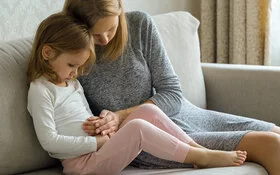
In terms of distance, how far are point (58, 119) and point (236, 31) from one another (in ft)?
5.23

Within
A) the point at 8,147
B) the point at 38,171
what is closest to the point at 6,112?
the point at 8,147

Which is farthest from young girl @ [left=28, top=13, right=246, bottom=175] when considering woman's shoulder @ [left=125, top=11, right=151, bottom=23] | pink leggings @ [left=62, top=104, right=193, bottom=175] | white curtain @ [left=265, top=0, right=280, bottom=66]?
white curtain @ [left=265, top=0, right=280, bottom=66]

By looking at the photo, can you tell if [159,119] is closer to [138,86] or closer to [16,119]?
[138,86]

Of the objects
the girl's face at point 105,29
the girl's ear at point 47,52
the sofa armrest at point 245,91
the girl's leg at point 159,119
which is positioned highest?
the girl's face at point 105,29

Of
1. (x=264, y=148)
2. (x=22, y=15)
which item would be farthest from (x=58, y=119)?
(x=22, y=15)

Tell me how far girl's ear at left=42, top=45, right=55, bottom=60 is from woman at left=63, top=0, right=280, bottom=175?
6.0 inches

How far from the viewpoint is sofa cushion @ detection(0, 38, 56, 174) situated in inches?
73.9

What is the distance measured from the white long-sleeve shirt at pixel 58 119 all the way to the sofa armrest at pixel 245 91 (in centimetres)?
79

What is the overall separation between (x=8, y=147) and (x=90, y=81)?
397 millimetres

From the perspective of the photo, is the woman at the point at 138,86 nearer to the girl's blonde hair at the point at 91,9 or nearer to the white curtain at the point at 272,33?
the girl's blonde hair at the point at 91,9

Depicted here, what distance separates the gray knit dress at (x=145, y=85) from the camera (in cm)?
212

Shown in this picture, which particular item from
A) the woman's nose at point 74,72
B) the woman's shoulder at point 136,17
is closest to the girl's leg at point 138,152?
the woman's nose at point 74,72

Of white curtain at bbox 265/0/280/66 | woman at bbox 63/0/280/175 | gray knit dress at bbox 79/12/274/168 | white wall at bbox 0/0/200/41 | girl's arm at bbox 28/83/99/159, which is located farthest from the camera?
white curtain at bbox 265/0/280/66

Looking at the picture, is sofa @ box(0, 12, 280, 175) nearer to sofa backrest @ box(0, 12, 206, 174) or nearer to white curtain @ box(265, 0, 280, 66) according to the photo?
sofa backrest @ box(0, 12, 206, 174)
